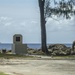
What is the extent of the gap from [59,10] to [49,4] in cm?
150

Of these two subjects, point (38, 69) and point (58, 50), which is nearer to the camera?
point (38, 69)

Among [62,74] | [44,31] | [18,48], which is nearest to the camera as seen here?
[62,74]

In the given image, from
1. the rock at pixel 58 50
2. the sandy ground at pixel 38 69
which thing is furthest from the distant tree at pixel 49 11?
the sandy ground at pixel 38 69

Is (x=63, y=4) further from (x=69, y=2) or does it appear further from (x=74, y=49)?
(x=74, y=49)

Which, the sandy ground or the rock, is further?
the rock

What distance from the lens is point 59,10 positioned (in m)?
45.7

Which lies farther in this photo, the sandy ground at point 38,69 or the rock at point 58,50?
the rock at point 58,50

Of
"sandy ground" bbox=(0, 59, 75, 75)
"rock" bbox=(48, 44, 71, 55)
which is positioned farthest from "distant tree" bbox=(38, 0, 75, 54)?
"sandy ground" bbox=(0, 59, 75, 75)

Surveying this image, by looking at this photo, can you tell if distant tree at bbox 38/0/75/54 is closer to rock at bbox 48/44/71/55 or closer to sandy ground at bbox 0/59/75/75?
rock at bbox 48/44/71/55

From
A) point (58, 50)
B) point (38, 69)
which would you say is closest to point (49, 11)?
point (58, 50)

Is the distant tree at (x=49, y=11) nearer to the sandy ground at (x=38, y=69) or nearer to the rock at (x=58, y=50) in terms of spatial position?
the rock at (x=58, y=50)

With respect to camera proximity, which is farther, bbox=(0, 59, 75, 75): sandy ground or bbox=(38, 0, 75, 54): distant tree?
bbox=(38, 0, 75, 54): distant tree

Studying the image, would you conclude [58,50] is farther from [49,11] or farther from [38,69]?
[38,69]

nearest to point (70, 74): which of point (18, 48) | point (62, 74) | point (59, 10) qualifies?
point (62, 74)
